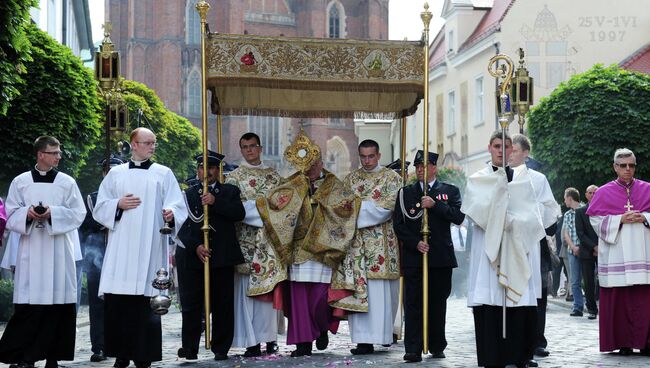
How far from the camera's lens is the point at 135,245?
11.1 meters

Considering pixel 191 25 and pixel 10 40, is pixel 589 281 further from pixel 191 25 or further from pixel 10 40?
pixel 191 25

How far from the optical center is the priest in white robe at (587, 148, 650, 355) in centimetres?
1236

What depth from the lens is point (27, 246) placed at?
11.3 metres

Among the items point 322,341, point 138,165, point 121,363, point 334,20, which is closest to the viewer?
point 121,363

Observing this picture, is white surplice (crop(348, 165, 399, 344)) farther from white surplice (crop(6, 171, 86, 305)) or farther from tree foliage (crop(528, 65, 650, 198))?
tree foliage (crop(528, 65, 650, 198))

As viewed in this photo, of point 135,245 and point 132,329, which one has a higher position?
point 135,245

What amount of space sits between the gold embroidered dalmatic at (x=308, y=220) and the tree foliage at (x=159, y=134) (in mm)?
19522

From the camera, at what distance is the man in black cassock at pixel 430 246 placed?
39.3ft

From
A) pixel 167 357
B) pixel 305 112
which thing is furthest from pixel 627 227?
pixel 167 357

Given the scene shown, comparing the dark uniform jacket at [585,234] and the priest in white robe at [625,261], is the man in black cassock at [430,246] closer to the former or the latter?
the priest in white robe at [625,261]

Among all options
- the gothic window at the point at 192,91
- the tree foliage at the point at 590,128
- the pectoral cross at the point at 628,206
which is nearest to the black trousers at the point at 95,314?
the pectoral cross at the point at 628,206

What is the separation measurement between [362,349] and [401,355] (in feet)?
1.59

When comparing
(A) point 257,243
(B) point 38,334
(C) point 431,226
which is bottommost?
(B) point 38,334

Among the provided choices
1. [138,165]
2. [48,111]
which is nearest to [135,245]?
[138,165]
